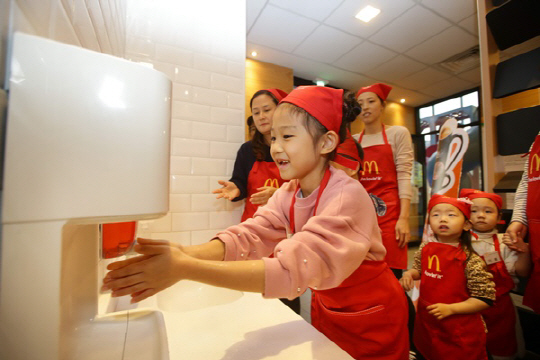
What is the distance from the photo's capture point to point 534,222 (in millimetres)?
1252

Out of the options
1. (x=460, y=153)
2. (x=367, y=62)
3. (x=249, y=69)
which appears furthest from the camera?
(x=367, y=62)

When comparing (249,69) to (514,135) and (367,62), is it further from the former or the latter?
(514,135)

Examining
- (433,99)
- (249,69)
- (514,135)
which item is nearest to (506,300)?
(514,135)

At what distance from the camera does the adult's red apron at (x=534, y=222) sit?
1226 millimetres

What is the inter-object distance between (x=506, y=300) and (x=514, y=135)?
101 centimetres

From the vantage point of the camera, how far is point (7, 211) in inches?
8.5

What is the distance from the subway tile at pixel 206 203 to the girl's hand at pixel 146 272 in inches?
41.1

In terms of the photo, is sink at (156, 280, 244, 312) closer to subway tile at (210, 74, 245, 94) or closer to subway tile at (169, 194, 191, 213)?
subway tile at (169, 194, 191, 213)

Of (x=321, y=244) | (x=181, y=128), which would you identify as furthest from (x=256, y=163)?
(x=321, y=244)

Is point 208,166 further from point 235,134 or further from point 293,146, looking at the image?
point 293,146

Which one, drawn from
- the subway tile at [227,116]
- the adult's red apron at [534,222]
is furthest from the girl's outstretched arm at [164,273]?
the adult's red apron at [534,222]

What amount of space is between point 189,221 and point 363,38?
257 centimetres

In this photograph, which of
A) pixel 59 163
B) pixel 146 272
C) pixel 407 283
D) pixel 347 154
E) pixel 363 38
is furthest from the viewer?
pixel 363 38

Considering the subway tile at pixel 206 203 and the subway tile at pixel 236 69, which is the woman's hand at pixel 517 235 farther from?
the subway tile at pixel 236 69
